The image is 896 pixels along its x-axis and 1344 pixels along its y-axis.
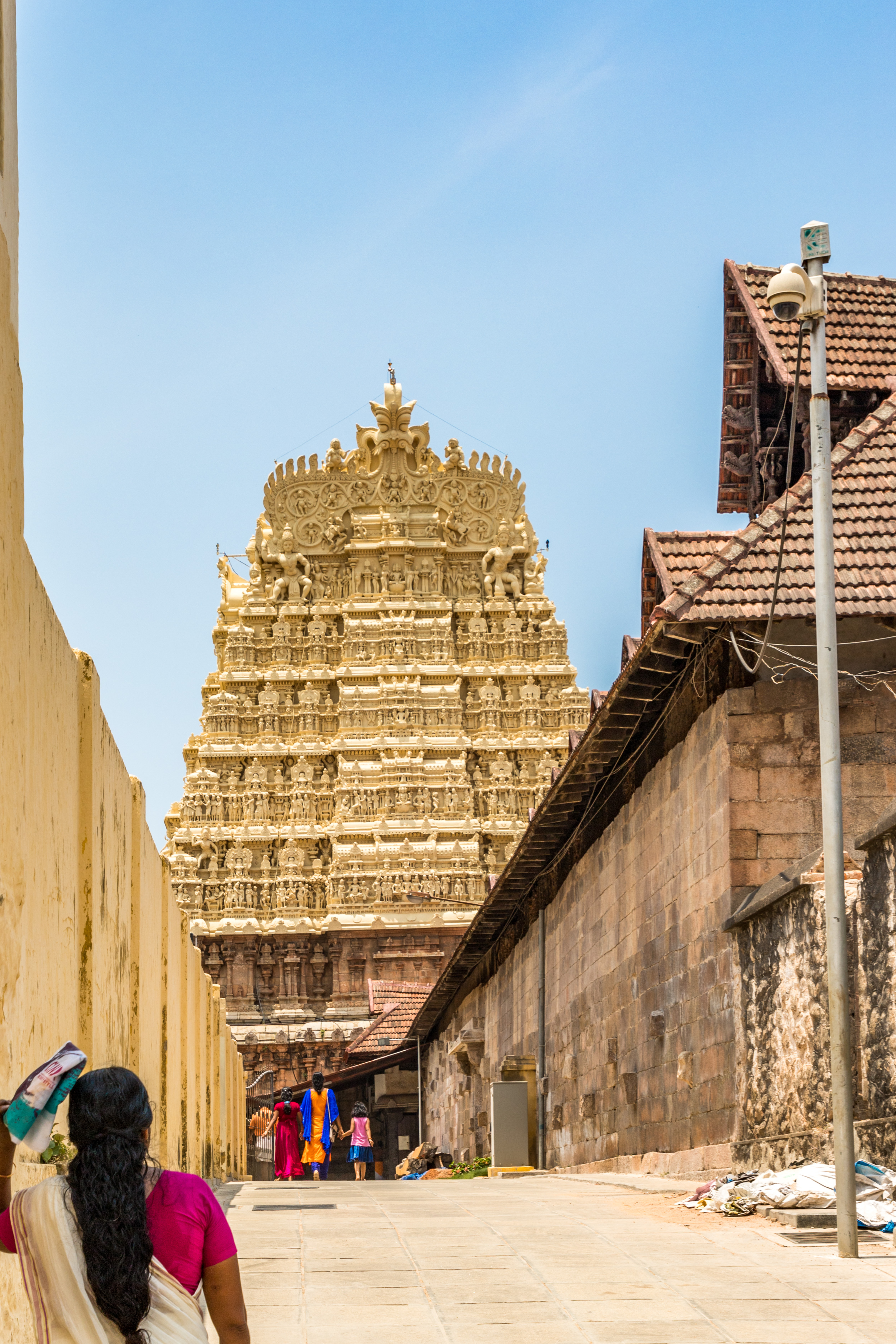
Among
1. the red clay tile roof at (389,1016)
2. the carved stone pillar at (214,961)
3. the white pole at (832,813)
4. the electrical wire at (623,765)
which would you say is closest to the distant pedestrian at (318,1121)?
the electrical wire at (623,765)

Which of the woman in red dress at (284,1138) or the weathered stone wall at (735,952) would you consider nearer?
the weathered stone wall at (735,952)

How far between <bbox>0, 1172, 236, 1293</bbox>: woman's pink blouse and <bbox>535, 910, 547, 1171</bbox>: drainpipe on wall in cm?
1951

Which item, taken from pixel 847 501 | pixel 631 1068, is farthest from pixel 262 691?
pixel 847 501

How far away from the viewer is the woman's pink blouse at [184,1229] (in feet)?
11.2

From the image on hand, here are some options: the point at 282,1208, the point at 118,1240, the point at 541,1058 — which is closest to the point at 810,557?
the point at 282,1208

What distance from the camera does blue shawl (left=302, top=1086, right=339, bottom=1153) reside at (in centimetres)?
2481

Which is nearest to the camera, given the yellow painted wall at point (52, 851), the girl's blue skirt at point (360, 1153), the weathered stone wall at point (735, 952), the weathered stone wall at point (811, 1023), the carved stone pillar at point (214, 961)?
the yellow painted wall at point (52, 851)

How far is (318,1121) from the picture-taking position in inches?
974

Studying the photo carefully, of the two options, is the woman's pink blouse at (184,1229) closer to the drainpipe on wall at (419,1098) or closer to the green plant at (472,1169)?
the green plant at (472,1169)

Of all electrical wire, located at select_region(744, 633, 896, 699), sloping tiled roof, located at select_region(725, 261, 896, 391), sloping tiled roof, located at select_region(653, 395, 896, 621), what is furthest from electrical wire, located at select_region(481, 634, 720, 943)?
sloping tiled roof, located at select_region(725, 261, 896, 391)

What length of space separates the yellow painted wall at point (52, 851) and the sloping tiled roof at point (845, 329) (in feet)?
28.0

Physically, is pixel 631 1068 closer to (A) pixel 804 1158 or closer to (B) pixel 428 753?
(A) pixel 804 1158

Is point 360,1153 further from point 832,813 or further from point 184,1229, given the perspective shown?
point 184,1229

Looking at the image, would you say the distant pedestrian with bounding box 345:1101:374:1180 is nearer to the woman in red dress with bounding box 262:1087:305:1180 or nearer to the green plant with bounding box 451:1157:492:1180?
the woman in red dress with bounding box 262:1087:305:1180
